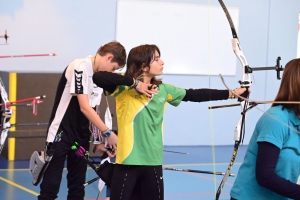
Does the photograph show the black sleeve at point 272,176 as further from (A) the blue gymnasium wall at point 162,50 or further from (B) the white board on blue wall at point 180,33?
(B) the white board on blue wall at point 180,33

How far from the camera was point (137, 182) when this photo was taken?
2.47m

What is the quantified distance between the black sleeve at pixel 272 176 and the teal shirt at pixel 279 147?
0.02 meters

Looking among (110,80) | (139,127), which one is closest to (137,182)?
(139,127)

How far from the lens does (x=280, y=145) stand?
5.24 feet

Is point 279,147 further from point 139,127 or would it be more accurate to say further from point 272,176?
point 139,127

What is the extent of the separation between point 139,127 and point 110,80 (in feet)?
0.84

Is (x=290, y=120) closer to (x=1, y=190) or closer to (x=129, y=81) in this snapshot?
(x=129, y=81)

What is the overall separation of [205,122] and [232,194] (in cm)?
595

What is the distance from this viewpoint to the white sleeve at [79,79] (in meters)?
2.84

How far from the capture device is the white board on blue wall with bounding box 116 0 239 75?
23.3 feet

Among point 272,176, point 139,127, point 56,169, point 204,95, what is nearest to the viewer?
point 272,176

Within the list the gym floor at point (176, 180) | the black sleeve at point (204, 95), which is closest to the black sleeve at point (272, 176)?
the black sleeve at point (204, 95)

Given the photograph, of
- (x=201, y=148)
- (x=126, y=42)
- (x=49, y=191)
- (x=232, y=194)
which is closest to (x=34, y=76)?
(x=126, y=42)

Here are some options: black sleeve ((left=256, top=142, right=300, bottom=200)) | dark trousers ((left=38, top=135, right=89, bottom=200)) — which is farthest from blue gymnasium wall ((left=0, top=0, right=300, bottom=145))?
black sleeve ((left=256, top=142, right=300, bottom=200))
